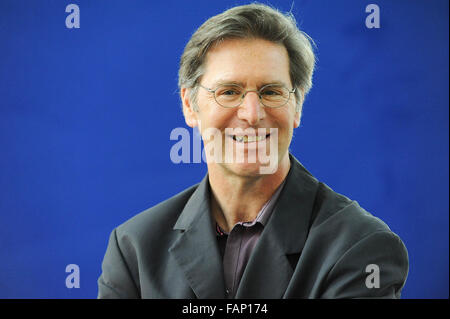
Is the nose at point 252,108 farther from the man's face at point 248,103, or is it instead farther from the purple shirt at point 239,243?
the purple shirt at point 239,243

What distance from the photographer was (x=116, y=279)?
2.21m

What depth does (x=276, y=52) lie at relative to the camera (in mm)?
2080

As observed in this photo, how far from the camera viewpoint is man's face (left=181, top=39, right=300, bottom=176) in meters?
2.02

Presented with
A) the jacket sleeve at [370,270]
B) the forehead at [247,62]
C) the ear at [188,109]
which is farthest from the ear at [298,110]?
the jacket sleeve at [370,270]

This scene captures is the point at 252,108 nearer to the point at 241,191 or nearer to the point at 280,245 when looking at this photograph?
the point at 241,191

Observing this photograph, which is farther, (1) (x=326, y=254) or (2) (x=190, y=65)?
(2) (x=190, y=65)

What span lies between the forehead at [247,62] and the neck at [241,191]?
1.10 ft

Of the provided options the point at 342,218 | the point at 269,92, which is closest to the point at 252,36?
the point at 269,92

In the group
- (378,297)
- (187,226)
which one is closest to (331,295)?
(378,297)

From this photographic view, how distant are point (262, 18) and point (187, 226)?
859mm

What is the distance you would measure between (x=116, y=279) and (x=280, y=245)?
0.69 metres

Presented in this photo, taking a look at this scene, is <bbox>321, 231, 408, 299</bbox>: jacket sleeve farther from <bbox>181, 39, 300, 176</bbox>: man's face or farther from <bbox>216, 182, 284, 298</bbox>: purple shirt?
<bbox>181, 39, 300, 176</bbox>: man's face

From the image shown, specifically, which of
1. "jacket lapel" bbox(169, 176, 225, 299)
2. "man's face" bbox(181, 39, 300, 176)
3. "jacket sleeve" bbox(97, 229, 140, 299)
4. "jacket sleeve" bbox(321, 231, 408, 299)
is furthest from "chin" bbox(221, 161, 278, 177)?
"jacket sleeve" bbox(97, 229, 140, 299)
